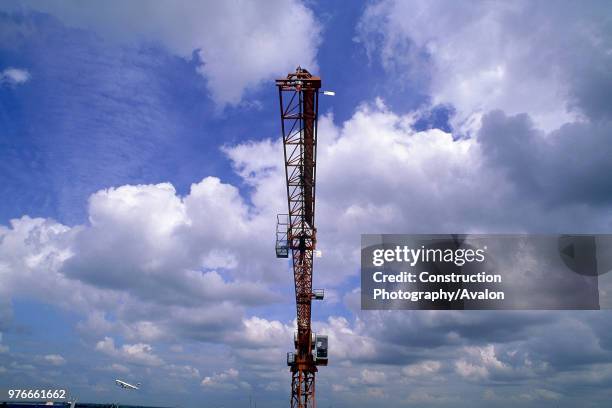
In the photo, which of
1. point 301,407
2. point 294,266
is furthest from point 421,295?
point 301,407

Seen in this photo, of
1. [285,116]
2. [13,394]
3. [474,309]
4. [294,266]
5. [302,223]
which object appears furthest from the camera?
[13,394]

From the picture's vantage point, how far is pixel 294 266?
6581 cm

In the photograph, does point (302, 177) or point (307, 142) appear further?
point (302, 177)

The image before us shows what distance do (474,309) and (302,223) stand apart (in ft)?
92.7

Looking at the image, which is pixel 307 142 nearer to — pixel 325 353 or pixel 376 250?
pixel 376 250

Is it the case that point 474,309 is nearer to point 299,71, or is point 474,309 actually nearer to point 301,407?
point 299,71

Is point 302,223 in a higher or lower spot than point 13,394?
higher

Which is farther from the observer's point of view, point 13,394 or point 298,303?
point 13,394

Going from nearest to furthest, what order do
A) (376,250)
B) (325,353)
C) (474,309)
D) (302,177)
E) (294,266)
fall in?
(474,309) < (376,250) < (302,177) < (294,266) < (325,353)

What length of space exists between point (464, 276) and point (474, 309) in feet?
8.87

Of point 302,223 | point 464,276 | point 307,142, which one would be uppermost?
point 307,142

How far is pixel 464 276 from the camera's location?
37.2 meters

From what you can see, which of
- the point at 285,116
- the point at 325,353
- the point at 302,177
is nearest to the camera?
the point at 285,116

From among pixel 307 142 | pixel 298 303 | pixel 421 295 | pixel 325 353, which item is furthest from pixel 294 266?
pixel 421 295
